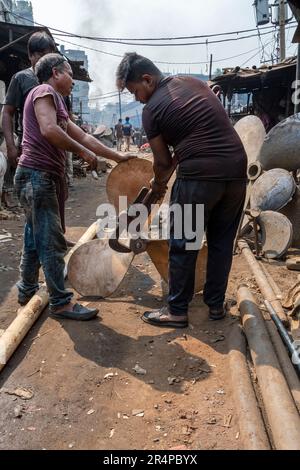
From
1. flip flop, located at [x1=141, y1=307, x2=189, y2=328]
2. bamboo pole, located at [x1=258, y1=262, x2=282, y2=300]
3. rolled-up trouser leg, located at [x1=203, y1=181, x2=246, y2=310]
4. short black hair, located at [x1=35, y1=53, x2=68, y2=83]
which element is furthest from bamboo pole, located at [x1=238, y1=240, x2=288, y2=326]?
short black hair, located at [x1=35, y1=53, x2=68, y2=83]

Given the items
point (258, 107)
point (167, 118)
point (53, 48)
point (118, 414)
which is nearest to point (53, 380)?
point (118, 414)

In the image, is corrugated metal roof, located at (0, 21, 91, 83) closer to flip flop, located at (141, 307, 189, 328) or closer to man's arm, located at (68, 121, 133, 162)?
man's arm, located at (68, 121, 133, 162)

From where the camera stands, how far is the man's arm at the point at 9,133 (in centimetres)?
413

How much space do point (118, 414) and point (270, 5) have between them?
65.8 ft

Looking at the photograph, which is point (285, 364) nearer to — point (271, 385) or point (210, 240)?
point (271, 385)

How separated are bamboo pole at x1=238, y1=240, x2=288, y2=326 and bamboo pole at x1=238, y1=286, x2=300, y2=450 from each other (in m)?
0.23

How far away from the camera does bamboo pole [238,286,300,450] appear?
1.99 m

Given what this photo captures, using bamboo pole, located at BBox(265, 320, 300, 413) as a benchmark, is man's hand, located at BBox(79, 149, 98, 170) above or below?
above

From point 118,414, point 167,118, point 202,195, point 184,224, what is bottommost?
point 118,414

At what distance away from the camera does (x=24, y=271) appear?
12.3 feet

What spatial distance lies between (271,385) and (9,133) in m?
3.28

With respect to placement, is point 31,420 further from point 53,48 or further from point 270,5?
point 270,5

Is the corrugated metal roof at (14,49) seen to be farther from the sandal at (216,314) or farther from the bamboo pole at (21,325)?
the sandal at (216,314)

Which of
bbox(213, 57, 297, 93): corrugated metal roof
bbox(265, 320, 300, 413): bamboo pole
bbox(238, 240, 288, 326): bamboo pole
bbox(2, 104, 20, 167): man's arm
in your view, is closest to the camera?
bbox(265, 320, 300, 413): bamboo pole
